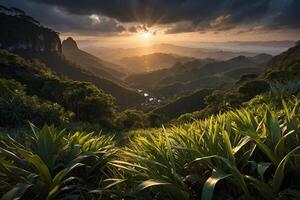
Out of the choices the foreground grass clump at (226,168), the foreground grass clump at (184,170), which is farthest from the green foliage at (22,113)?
the foreground grass clump at (226,168)

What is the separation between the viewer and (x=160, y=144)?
517cm

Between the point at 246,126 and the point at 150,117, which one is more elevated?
the point at 246,126

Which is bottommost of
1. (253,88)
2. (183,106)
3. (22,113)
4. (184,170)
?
(183,106)

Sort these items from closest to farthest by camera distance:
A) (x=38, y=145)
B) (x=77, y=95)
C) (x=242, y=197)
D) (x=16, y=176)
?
1. (x=242, y=197)
2. (x=16, y=176)
3. (x=38, y=145)
4. (x=77, y=95)

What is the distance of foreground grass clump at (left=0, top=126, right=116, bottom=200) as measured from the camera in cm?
437

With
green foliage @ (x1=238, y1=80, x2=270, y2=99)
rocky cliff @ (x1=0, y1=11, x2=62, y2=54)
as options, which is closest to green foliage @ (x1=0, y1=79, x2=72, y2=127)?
green foliage @ (x1=238, y1=80, x2=270, y2=99)

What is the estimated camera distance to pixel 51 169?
4891 mm

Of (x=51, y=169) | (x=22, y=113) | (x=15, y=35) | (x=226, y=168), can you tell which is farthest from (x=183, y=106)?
(x=226, y=168)

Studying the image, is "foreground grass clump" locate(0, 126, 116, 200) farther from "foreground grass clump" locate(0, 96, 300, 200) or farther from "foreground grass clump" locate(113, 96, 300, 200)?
"foreground grass clump" locate(113, 96, 300, 200)

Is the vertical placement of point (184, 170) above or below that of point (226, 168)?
below

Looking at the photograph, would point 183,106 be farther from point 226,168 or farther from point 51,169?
point 226,168

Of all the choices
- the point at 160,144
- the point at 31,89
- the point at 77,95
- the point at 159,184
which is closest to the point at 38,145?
the point at 160,144

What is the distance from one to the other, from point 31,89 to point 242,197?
63840 millimetres

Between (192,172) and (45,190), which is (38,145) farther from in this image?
(192,172)
